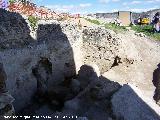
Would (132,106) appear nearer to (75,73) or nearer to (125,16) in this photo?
(75,73)

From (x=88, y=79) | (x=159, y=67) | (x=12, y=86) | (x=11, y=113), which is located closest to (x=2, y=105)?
(x=11, y=113)

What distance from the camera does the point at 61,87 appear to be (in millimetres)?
16125

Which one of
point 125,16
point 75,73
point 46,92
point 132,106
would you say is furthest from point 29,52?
point 125,16

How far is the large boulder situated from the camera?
503 inches

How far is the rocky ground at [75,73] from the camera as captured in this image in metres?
13.1

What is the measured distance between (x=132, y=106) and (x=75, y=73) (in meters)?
4.97

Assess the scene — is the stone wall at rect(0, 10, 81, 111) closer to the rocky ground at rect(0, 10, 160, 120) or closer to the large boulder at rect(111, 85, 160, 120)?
the rocky ground at rect(0, 10, 160, 120)

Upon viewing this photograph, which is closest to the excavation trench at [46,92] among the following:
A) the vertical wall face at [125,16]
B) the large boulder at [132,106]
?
the large boulder at [132,106]

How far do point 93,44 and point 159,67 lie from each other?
3549mm

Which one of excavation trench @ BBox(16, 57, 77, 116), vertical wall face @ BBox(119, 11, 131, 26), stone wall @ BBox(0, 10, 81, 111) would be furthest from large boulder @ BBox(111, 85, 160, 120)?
vertical wall face @ BBox(119, 11, 131, 26)

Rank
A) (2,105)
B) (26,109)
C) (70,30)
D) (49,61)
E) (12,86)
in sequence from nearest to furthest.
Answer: (2,105)
(12,86)
(26,109)
(49,61)
(70,30)

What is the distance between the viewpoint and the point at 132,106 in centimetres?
1316

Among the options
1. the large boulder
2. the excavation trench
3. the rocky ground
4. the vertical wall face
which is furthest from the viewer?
the vertical wall face

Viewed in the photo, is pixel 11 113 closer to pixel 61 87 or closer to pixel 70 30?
pixel 61 87
